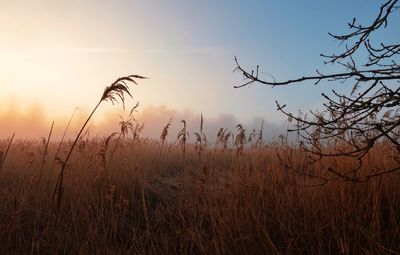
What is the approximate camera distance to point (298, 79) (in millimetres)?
2592

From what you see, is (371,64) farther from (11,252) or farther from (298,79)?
(11,252)

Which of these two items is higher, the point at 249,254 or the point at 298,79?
the point at 298,79

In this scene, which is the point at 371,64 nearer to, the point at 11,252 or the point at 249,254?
the point at 249,254

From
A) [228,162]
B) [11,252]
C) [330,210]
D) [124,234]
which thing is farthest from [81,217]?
[228,162]

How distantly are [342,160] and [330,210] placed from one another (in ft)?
5.70

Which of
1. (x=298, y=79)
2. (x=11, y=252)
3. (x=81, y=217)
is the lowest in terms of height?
(x=11, y=252)

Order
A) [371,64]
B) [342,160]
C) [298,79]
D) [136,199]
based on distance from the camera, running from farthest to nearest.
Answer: [136,199] → [342,160] → [371,64] → [298,79]

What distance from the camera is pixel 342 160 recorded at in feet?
16.0

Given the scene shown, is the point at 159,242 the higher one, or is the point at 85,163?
the point at 85,163

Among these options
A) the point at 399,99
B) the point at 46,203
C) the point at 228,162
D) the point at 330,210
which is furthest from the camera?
the point at 228,162

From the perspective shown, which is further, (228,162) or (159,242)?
(228,162)

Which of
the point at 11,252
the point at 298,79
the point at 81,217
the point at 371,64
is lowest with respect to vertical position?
the point at 11,252

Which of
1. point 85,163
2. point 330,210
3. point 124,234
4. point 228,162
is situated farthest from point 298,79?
point 228,162

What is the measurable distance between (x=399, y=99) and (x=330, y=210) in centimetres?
119
